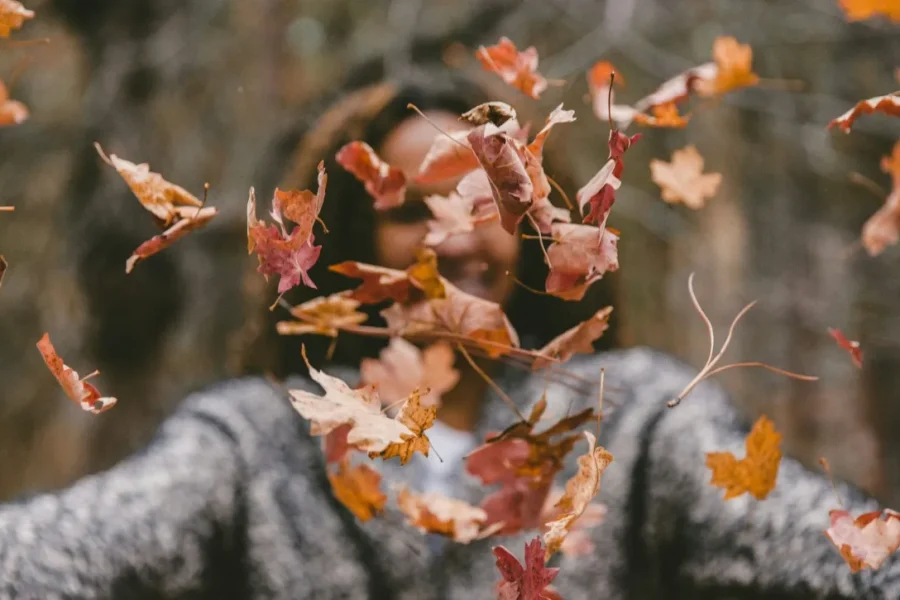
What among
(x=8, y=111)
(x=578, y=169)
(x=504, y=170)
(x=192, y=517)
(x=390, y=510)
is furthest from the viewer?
(x=578, y=169)

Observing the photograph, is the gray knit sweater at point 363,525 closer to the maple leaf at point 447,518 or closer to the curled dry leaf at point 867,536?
the curled dry leaf at point 867,536

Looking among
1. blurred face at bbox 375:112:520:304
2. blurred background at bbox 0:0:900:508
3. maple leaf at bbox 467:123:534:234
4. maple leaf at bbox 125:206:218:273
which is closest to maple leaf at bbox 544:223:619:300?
maple leaf at bbox 467:123:534:234

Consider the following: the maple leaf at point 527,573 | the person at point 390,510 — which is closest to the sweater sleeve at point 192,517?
the person at point 390,510

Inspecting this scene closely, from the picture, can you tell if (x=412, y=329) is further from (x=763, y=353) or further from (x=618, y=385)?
(x=763, y=353)

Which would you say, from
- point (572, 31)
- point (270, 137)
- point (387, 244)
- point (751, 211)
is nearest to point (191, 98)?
point (270, 137)

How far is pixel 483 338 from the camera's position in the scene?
1.06 feet

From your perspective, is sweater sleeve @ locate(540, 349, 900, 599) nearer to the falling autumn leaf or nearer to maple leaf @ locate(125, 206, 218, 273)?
the falling autumn leaf

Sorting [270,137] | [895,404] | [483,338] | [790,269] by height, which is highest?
[483,338]

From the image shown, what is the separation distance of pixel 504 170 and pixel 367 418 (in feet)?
0.31

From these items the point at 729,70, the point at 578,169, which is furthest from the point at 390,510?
the point at 578,169

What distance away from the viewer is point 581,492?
0.27 m

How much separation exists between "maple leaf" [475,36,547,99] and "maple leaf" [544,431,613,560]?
0.47ft

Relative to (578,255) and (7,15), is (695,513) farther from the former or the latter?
(7,15)

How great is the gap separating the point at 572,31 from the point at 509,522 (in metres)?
0.95
